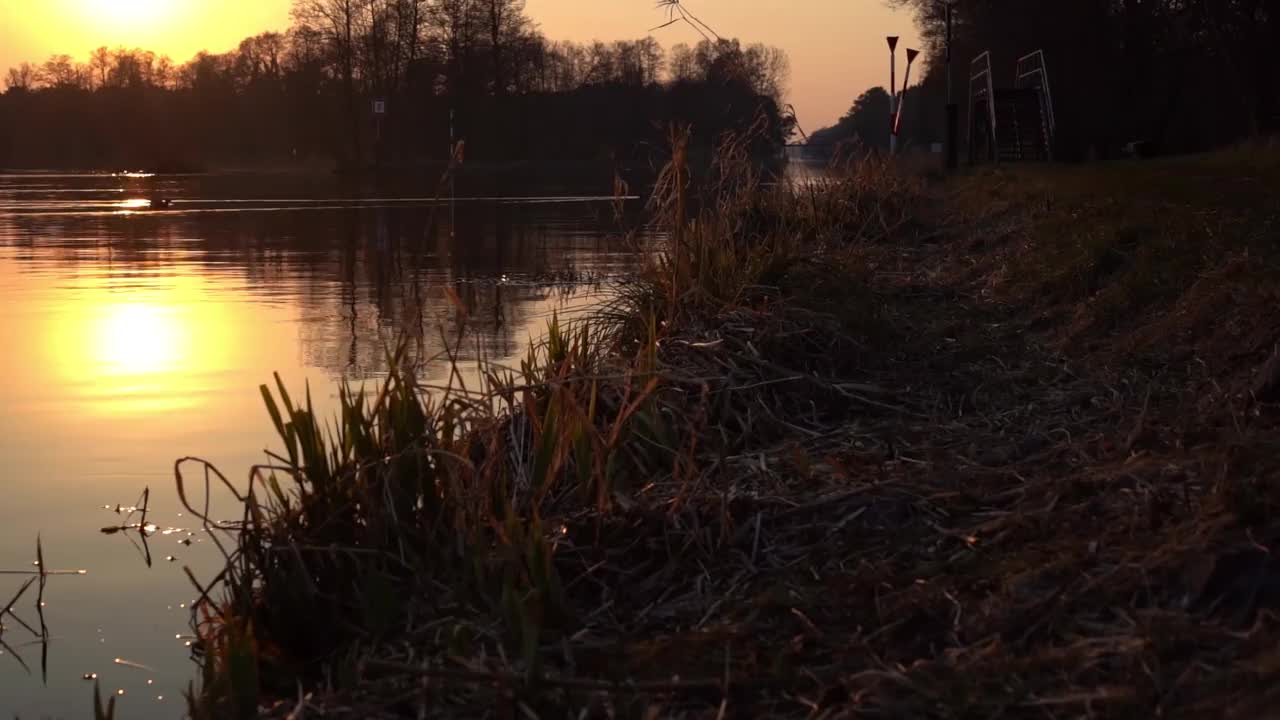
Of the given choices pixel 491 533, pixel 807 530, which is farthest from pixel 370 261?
pixel 807 530

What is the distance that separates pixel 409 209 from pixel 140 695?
92.3 ft

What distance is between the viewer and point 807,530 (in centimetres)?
374

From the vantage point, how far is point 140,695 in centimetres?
381

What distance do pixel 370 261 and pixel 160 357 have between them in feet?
26.3

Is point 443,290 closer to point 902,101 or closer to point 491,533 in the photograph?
point 491,533

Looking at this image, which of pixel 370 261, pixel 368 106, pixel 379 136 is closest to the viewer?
pixel 379 136

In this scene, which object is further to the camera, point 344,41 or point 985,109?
point 344,41

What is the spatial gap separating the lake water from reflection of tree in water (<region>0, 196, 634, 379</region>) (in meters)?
0.05

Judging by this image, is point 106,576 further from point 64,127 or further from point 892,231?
point 64,127

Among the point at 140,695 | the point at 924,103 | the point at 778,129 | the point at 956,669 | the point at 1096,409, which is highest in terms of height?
the point at 924,103

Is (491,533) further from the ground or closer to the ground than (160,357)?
closer to the ground

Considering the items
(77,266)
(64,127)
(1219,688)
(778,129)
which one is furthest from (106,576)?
(64,127)

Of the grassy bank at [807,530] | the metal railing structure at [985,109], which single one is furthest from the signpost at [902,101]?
the grassy bank at [807,530]

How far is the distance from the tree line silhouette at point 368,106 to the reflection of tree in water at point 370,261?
3765mm
